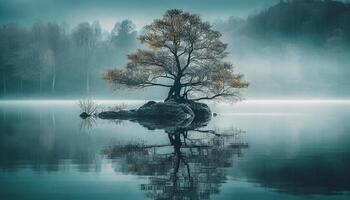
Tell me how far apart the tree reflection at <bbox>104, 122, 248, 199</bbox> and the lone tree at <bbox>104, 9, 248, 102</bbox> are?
2384cm

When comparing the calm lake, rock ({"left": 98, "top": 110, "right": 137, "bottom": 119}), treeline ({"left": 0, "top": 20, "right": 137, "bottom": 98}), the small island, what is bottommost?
the calm lake

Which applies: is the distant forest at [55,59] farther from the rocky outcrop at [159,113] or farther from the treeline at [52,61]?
the rocky outcrop at [159,113]

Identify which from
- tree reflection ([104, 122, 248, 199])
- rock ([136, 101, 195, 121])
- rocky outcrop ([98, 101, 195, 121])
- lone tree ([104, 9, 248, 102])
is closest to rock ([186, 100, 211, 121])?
rocky outcrop ([98, 101, 195, 121])

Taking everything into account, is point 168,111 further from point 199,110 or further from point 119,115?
point 119,115

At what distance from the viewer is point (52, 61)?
5207 inches

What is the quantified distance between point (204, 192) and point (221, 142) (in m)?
15.7

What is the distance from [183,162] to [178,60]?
37715 millimetres

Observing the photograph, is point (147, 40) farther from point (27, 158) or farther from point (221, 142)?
point (27, 158)

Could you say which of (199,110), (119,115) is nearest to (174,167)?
(119,115)

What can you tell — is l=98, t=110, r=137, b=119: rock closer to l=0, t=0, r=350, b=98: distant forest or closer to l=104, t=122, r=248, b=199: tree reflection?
l=104, t=122, r=248, b=199: tree reflection

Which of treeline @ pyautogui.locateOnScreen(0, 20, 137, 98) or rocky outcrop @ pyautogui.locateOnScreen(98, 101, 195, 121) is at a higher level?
treeline @ pyautogui.locateOnScreen(0, 20, 137, 98)

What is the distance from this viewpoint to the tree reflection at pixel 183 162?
16.1 meters

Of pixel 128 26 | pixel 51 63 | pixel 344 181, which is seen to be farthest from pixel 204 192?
pixel 128 26

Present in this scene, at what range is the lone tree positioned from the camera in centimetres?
5800
